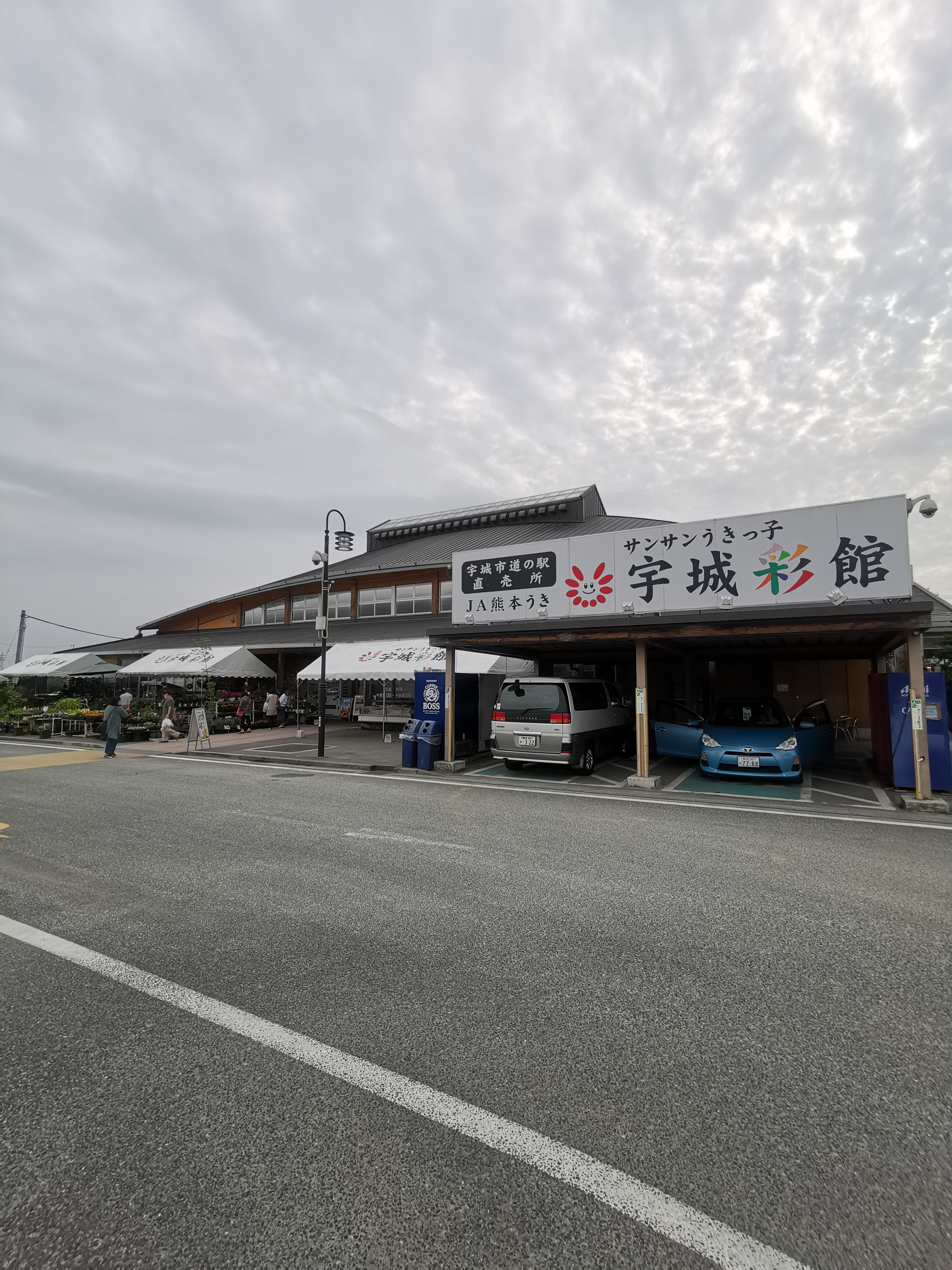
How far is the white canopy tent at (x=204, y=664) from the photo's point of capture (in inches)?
1014

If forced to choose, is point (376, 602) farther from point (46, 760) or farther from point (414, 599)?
point (46, 760)

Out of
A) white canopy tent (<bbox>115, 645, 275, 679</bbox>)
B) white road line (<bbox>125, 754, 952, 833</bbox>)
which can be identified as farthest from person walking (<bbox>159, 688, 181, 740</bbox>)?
white road line (<bbox>125, 754, 952, 833</bbox>)

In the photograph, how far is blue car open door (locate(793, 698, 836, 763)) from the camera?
12094 millimetres

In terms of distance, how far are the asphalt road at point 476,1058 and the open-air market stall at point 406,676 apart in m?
9.29

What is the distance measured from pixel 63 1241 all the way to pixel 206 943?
7.81ft

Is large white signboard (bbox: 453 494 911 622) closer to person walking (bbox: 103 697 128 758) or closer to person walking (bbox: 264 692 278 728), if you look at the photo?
person walking (bbox: 103 697 128 758)

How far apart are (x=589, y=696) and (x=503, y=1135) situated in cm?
1092

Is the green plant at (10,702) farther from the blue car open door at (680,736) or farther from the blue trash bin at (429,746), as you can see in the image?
the blue car open door at (680,736)

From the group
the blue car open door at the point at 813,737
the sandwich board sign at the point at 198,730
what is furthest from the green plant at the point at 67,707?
the blue car open door at the point at 813,737

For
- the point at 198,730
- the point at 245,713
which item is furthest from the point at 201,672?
the point at 198,730

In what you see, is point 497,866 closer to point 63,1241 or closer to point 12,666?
point 63,1241

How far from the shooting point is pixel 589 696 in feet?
42.8

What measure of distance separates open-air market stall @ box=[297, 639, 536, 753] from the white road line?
271 centimetres

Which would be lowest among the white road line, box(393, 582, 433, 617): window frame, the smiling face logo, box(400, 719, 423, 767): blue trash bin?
the white road line
